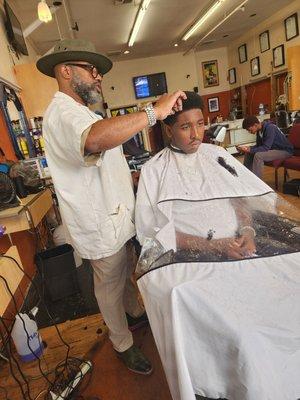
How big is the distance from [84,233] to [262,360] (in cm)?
86

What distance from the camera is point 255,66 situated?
8.66 meters

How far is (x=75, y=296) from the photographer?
7.82ft

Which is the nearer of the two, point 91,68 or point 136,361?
point 91,68

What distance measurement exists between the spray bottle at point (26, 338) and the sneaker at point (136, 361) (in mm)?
558

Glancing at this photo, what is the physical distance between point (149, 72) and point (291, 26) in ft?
14.1

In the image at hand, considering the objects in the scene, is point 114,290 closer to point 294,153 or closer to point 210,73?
point 294,153

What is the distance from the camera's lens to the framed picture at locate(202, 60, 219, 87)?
1007 centimetres

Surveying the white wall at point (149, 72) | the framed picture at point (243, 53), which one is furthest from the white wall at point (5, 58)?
the framed picture at point (243, 53)

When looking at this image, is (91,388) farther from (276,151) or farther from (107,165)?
(276,151)

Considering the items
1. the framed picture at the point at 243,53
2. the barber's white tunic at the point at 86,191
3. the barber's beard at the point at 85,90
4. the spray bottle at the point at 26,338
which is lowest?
the spray bottle at the point at 26,338

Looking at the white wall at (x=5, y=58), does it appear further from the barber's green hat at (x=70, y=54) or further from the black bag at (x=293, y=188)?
the black bag at (x=293, y=188)

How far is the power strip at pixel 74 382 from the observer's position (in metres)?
1.39

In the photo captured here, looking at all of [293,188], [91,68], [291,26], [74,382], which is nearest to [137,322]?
[74,382]

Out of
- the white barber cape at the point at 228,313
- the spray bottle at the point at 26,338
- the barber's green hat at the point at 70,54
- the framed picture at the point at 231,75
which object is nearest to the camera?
the white barber cape at the point at 228,313
